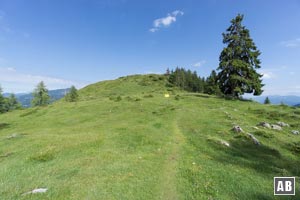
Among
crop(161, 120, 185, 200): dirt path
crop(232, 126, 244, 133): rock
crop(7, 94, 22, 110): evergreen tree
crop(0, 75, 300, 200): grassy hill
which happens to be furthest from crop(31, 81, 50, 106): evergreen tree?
crop(232, 126, 244, 133): rock

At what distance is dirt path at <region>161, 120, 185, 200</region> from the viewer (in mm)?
10144

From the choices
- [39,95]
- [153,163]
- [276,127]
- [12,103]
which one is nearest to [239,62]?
[276,127]

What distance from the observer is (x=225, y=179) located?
11.7m

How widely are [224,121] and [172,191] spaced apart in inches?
690

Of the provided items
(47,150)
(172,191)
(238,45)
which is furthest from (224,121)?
(238,45)

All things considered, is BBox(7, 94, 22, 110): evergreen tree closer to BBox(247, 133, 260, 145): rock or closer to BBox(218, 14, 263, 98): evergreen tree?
BBox(218, 14, 263, 98): evergreen tree

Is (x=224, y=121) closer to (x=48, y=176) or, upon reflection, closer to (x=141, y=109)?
(x=141, y=109)

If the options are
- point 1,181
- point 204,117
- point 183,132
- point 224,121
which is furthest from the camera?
point 204,117

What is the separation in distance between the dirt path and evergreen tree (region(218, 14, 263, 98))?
31.5 m

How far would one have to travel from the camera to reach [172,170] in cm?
1298

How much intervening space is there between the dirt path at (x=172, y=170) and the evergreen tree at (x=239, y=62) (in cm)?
3149

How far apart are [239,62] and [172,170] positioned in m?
39.5

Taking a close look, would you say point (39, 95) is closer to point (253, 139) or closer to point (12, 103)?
point (12, 103)

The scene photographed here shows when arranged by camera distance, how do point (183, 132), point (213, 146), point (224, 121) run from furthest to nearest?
point (224, 121) → point (183, 132) → point (213, 146)
